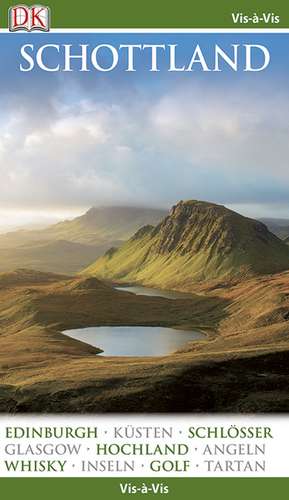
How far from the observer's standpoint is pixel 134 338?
139 metres

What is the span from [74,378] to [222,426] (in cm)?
2599

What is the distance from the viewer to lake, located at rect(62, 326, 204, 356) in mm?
119938

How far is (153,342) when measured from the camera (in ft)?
434

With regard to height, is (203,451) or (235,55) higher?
(235,55)

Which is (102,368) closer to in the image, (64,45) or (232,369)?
(232,369)

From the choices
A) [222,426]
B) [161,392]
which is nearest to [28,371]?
[161,392]

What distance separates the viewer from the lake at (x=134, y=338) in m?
120
